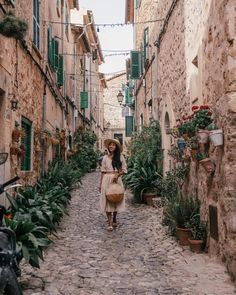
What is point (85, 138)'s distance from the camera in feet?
63.7

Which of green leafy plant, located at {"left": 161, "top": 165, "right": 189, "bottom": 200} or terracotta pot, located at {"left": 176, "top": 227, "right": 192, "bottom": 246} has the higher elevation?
green leafy plant, located at {"left": 161, "top": 165, "right": 189, "bottom": 200}

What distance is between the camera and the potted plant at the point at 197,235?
17.6 feet

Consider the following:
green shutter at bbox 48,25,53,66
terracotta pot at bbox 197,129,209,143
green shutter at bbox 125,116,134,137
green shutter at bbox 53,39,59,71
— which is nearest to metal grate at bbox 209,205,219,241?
terracotta pot at bbox 197,129,209,143

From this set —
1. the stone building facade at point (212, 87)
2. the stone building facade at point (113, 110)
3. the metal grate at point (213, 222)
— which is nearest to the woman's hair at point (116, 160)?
the stone building facade at point (212, 87)

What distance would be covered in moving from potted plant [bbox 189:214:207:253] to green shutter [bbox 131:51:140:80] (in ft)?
36.1

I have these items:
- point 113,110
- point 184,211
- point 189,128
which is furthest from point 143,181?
point 113,110

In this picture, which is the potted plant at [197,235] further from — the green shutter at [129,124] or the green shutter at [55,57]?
the green shutter at [129,124]

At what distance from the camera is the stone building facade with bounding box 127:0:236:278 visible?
13.9ft

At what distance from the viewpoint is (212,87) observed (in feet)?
17.0

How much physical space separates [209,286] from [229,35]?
270cm

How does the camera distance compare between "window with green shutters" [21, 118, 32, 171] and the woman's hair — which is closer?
the woman's hair

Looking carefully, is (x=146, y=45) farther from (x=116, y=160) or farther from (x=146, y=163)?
(x=116, y=160)

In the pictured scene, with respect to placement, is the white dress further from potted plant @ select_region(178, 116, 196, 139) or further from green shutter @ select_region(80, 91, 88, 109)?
green shutter @ select_region(80, 91, 88, 109)

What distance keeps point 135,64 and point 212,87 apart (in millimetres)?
10942
